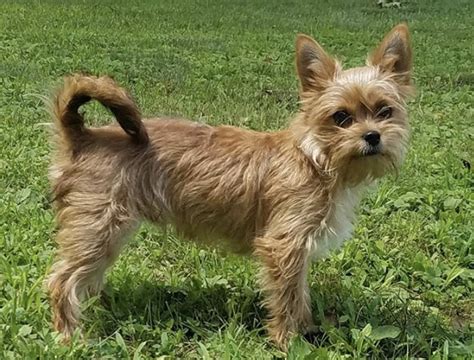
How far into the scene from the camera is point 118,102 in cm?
360

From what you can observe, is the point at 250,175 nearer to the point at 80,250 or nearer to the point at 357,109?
the point at 357,109

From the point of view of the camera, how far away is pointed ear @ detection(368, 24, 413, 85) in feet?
12.4

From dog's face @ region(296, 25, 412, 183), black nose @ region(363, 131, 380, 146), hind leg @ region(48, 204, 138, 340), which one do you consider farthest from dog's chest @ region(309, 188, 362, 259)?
hind leg @ region(48, 204, 138, 340)

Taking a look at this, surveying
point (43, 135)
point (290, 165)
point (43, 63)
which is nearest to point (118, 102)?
point (290, 165)

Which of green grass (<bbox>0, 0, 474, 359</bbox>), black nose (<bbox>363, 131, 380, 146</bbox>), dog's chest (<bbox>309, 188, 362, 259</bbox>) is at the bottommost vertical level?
green grass (<bbox>0, 0, 474, 359</bbox>)

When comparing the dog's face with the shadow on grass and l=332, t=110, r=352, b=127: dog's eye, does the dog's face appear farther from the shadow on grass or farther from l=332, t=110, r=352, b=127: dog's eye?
the shadow on grass

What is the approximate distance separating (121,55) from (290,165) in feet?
28.5

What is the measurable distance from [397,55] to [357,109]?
0.45 metres

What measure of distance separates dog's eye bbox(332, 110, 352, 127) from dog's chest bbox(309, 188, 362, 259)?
0.37 metres

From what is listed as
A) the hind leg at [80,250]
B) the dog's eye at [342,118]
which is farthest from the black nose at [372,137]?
the hind leg at [80,250]

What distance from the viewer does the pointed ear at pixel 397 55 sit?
3785mm

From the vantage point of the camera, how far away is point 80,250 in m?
3.66

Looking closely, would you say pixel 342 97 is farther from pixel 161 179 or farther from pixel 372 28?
pixel 372 28

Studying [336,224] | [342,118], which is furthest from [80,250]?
[342,118]
